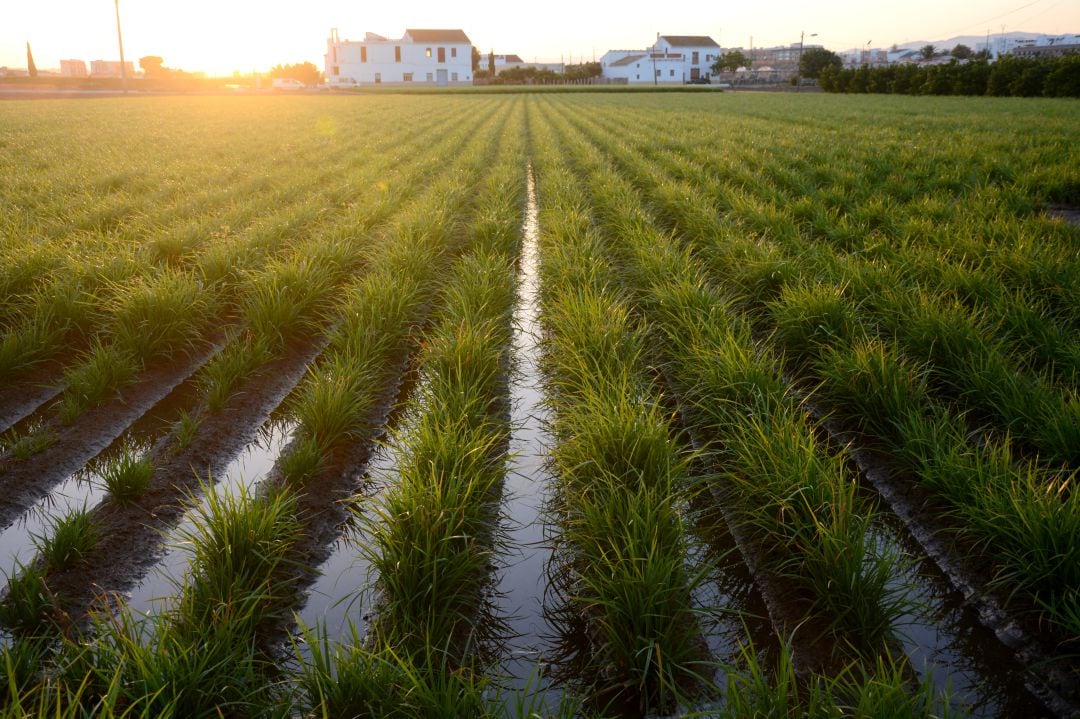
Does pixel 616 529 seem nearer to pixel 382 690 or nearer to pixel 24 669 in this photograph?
pixel 382 690

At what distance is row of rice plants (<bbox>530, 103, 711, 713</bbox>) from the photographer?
6.47ft

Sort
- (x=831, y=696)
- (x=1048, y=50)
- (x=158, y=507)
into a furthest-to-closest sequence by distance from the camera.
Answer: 1. (x=1048, y=50)
2. (x=158, y=507)
3. (x=831, y=696)

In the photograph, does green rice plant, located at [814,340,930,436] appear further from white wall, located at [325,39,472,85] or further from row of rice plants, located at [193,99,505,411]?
white wall, located at [325,39,472,85]

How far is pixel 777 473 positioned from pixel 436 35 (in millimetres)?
89112

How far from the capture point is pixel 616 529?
2.45 m

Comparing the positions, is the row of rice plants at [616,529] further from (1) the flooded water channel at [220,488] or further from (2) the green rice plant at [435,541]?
(1) the flooded water channel at [220,488]

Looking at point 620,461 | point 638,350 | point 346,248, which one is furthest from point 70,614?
point 346,248

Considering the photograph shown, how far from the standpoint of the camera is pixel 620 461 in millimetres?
2857

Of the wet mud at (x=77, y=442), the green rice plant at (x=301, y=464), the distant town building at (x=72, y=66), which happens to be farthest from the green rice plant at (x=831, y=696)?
the distant town building at (x=72, y=66)

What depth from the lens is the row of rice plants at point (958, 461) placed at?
2.17 metres

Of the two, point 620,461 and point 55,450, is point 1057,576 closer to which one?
point 620,461

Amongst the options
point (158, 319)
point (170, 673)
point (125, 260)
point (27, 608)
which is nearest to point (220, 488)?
point (27, 608)

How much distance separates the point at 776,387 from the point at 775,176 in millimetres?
7640

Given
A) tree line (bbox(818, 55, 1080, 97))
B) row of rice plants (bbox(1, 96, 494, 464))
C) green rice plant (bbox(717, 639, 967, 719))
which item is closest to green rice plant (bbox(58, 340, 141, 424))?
row of rice plants (bbox(1, 96, 494, 464))
